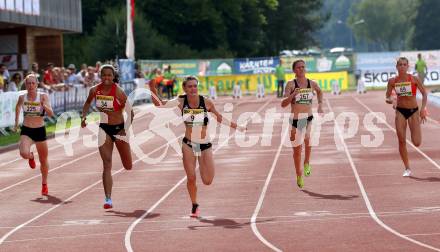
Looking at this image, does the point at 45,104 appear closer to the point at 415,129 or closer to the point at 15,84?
the point at 415,129

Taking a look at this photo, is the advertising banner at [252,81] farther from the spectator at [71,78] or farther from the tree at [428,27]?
the tree at [428,27]

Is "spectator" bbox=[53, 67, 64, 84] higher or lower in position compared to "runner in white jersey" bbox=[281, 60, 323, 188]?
lower

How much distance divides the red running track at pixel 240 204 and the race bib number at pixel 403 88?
53.8 inches

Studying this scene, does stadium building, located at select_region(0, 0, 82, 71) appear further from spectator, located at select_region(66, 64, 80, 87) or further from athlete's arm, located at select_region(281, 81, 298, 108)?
athlete's arm, located at select_region(281, 81, 298, 108)

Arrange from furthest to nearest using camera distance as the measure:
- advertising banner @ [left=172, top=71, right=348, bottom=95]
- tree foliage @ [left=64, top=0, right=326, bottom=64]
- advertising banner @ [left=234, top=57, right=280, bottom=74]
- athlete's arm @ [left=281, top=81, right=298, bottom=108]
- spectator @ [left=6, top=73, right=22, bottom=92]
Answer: tree foliage @ [left=64, top=0, right=326, bottom=64] → advertising banner @ [left=234, top=57, right=280, bottom=74] → advertising banner @ [left=172, top=71, right=348, bottom=95] → spectator @ [left=6, top=73, right=22, bottom=92] → athlete's arm @ [left=281, top=81, right=298, bottom=108]

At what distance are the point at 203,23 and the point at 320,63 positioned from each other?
73.6ft

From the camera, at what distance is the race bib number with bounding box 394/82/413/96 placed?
58.7 ft

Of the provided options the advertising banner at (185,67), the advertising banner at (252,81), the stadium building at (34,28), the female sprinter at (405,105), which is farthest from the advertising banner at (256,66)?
the female sprinter at (405,105)

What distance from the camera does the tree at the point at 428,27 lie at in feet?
476

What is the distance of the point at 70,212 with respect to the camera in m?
15.3

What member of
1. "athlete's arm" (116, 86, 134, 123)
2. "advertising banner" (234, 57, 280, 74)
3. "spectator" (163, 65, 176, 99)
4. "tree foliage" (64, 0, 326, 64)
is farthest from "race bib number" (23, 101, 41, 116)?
"advertising banner" (234, 57, 280, 74)

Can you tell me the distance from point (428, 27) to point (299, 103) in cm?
13141

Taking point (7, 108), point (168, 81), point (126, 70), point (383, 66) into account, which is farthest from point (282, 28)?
point (7, 108)

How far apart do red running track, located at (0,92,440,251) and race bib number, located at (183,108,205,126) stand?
123 centimetres
